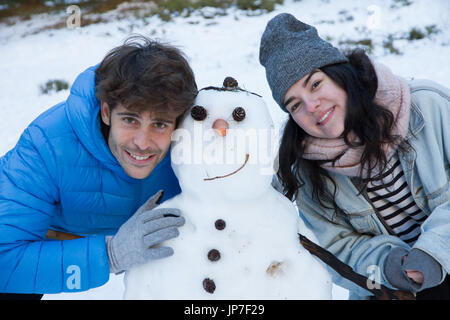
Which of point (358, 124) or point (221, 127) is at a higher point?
point (221, 127)

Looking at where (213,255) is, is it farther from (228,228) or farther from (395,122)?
(395,122)

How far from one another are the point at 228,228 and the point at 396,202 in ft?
2.49

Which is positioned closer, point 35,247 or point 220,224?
point 220,224

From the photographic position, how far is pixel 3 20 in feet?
19.7

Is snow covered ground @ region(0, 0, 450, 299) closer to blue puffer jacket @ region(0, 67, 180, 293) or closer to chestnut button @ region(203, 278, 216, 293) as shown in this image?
blue puffer jacket @ region(0, 67, 180, 293)

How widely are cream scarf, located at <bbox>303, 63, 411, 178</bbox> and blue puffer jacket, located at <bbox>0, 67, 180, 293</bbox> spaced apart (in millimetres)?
623

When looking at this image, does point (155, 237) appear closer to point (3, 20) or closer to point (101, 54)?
point (101, 54)

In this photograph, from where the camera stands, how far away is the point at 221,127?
1.23m

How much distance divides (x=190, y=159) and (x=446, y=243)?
98cm

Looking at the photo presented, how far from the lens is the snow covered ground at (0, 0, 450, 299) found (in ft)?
13.6

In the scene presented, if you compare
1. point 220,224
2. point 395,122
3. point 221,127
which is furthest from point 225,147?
point 395,122

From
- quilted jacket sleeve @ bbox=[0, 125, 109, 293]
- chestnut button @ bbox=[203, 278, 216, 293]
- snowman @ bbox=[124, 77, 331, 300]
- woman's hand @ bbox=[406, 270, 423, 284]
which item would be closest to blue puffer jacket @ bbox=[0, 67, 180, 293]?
quilted jacket sleeve @ bbox=[0, 125, 109, 293]

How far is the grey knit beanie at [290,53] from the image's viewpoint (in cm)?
145

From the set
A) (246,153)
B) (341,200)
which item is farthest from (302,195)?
(246,153)
